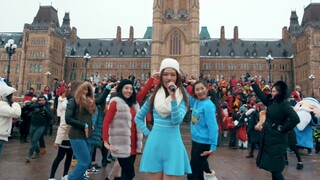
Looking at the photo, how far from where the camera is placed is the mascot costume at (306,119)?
339 inches

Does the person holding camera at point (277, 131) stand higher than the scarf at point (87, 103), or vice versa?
the scarf at point (87, 103)

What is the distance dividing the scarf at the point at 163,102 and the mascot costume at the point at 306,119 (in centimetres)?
670

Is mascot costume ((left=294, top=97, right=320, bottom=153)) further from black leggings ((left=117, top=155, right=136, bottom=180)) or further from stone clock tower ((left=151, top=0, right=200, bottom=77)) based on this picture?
stone clock tower ((left=151, top=0, right=200, bottom=77))

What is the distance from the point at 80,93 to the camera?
15.7 feet

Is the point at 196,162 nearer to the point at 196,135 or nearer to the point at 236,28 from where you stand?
the point at 196,135

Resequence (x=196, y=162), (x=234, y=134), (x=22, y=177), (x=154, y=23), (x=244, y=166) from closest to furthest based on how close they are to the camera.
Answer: (x=196, y=162)
(x=22, y=177)
(x=244, y=166)
(x=234, y=134)
(x=154, y=23)

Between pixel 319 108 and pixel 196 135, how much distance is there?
5.89 metres

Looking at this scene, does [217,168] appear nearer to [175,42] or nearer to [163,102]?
[163,102]

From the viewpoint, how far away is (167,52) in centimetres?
5631

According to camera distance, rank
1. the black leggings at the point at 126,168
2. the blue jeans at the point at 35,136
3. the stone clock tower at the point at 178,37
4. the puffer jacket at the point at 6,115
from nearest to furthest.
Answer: the black leggings at the point at 126,168 → the puffer jacket at the point at 6,115 → the blue jeans at the point at 35,136 → the stone clock tower at the point at 178,37

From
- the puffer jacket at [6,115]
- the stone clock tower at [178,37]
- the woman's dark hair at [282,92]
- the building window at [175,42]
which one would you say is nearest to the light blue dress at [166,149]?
the woman's dark hair at [282,92]

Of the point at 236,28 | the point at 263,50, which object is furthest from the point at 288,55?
the point at 236,28

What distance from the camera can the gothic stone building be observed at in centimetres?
5575

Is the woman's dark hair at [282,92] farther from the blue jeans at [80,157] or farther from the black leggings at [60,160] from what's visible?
the black leggings at [60,160]
